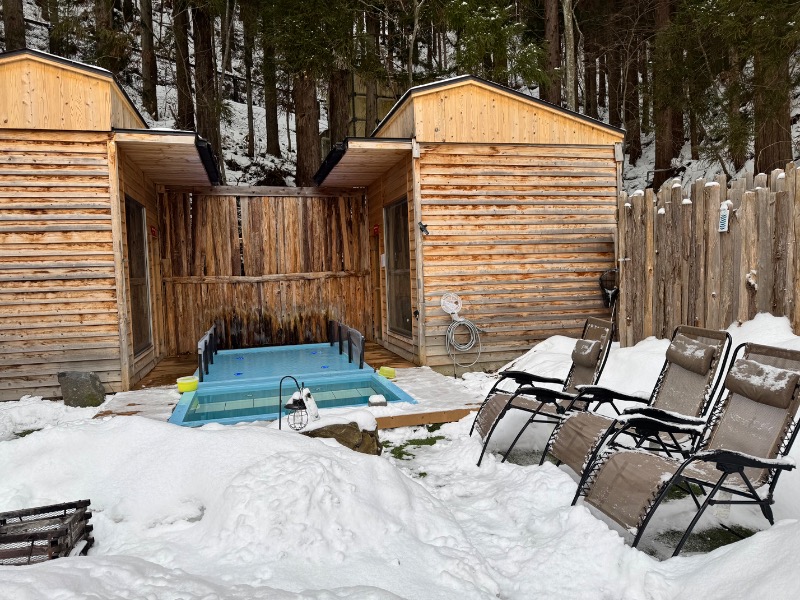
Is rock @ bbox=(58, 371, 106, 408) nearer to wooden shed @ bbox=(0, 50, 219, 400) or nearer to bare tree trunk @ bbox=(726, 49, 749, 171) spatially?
wooden shed @ bbox=(0, 50, 219, 400)

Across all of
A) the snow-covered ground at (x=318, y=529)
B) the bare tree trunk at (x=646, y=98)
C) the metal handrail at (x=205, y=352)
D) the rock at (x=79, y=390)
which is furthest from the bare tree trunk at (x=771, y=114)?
the rock at (x=79, y=390)

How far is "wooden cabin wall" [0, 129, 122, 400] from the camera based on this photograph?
7062 mm

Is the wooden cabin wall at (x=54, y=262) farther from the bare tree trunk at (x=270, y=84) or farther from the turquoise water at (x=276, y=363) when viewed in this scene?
the bare tree trunk at (x=270, y=84)

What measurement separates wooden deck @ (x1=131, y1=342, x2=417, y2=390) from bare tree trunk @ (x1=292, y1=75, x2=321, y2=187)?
5.31 meters

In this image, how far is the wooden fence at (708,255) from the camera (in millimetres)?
5016

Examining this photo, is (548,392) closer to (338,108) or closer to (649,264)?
(649,264)

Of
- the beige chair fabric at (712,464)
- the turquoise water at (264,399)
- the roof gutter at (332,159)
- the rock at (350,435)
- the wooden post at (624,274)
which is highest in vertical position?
the roof gutter at (332,159)

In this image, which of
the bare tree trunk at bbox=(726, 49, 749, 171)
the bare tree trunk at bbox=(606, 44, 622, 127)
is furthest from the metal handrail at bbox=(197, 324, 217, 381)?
the bare tree trunk at bbox=(606, 44, 622, 127)

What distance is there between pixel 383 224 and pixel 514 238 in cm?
282

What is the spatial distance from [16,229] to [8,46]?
8446 mm

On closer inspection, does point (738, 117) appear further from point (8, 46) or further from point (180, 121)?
point (8, 46)

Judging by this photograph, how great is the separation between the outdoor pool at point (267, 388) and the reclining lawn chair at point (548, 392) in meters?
1.58

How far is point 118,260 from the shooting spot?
730 centimetres

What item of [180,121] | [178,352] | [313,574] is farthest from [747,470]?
[180,121]
